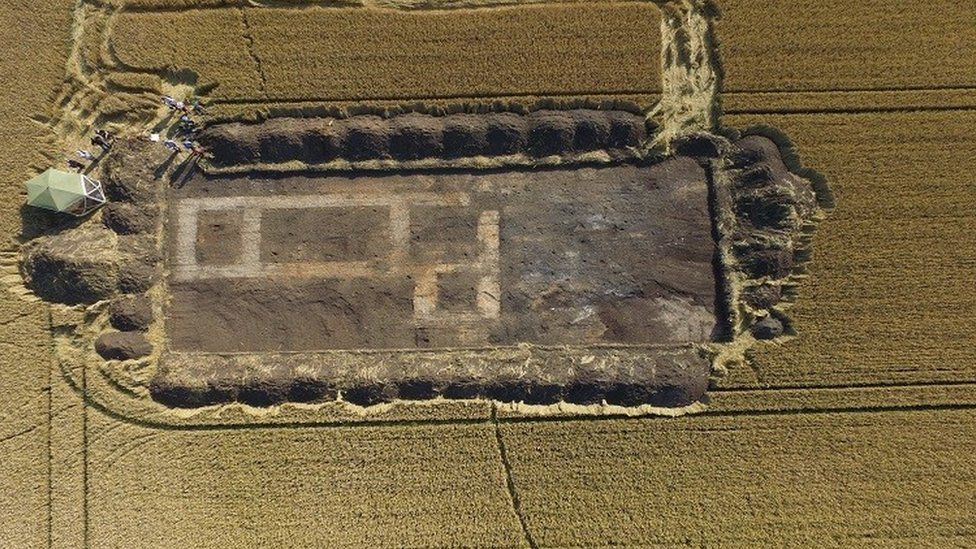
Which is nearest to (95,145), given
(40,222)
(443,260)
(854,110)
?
(40,222)

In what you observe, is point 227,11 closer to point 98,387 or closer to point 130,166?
point 130,166

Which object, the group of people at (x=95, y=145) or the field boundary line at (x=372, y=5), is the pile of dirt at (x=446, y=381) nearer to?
the group of people at (x=95, y=145)

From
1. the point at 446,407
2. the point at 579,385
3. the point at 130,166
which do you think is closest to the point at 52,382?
the point at 130,166

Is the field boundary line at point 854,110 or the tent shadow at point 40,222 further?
the field boundary line at point 854,110

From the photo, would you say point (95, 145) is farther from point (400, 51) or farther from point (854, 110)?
point (854, 110)

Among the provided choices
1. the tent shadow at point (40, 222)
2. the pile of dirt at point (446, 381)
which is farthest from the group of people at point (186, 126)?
the pile of dirt at point (446, 381)

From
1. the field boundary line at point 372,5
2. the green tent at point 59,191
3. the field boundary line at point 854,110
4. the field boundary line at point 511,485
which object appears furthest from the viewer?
the field boundary line at point 372,5

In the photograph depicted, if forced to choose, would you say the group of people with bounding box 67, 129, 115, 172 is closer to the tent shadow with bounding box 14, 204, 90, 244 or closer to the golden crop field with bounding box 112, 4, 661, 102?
the tent shadow with bounding box 14, 204, 90, 244

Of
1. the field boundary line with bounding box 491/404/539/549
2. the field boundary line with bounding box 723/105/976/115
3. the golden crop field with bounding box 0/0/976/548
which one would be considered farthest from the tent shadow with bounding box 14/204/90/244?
the field boundary line with bounding box 723/105/976/115
